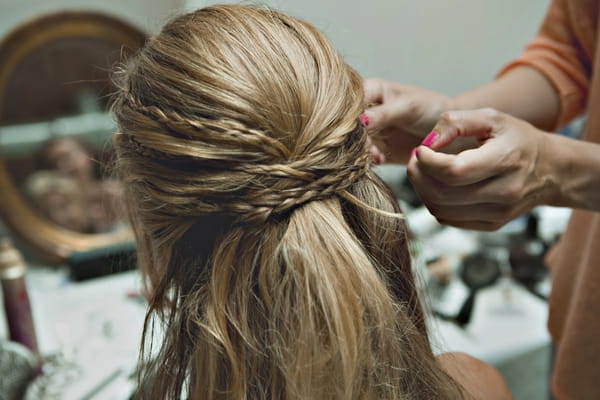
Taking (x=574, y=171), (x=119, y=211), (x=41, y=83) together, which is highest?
(x=574, y=171)

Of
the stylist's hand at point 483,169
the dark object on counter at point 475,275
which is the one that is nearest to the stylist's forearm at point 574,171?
the stylist's hand at point 483,169

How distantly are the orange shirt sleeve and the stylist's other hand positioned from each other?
0.21 metres

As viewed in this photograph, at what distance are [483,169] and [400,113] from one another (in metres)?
0.23

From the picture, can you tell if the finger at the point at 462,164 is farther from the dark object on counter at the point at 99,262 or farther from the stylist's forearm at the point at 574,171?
the dark object on counter at the point at 99,262

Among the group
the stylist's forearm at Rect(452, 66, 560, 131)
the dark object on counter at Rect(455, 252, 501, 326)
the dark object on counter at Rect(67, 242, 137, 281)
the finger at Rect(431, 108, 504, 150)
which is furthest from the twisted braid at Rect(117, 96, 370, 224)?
the dark object on counter at Rect(67, 242, 137, 281)

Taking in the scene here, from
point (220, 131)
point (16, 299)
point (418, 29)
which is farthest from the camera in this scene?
point (418, 29)

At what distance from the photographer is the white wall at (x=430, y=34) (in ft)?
3.16

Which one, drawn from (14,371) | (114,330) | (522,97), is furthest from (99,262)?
(522,97)

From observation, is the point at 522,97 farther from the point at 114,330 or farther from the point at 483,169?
the point at 114,330

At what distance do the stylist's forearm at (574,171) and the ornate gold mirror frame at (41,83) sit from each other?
966 mm

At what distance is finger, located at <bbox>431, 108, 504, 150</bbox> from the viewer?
521 millimetres

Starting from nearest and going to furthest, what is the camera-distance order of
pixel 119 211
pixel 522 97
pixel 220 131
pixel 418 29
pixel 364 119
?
pixel 220 131
pixel 364 119
pixel 522 97
pixel 418 29
pixel 119 211

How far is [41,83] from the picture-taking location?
1280 millimetres

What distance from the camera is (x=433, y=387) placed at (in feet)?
1.83
